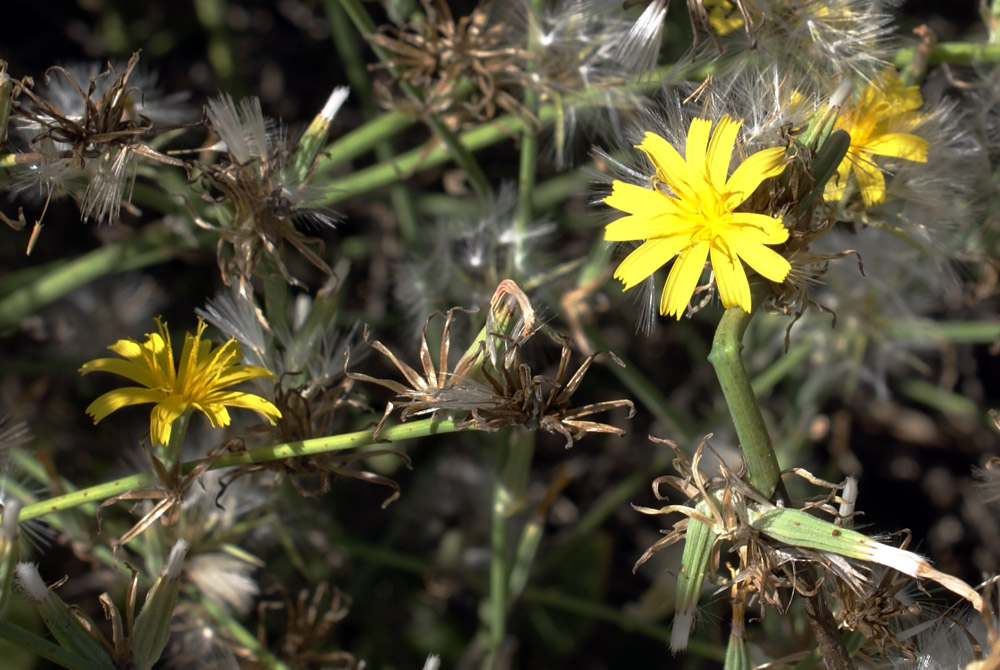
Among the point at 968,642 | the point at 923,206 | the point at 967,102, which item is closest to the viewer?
the point at 968,642

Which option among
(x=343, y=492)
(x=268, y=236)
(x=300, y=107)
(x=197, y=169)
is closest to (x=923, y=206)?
(x=268, y=236)

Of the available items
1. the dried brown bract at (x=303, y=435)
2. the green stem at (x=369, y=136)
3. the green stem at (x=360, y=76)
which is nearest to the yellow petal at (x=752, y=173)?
the dried brown bract at (x=303, y=435)

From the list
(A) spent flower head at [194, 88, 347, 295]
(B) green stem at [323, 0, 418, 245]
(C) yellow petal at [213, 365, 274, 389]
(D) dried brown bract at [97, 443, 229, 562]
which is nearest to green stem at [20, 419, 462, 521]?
(D) dried brown bract at [97, 443, 229, 562]

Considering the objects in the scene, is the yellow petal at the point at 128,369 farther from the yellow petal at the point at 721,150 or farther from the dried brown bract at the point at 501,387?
the yellow petal at the point at 721,150

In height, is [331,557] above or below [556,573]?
above

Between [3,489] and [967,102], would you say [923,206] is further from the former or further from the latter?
[3,489]

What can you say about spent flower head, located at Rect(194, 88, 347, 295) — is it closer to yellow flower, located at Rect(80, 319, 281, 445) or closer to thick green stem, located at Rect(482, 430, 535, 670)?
yellow flower, located at Rect(80, 319, 281, 445)

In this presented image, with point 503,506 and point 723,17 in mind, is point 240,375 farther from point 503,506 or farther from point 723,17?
point 723,17
